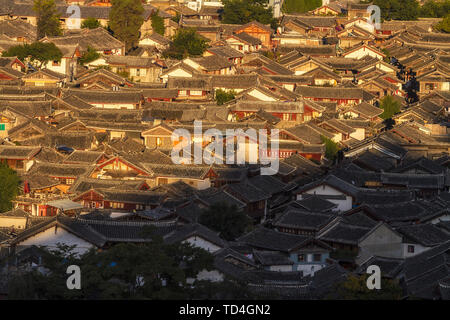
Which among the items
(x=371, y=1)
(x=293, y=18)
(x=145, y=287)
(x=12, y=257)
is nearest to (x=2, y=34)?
(x=293, y=18)

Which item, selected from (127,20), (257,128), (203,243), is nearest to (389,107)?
(257,128)

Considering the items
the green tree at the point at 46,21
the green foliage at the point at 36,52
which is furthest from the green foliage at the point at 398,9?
the green foliage at the point at 36,52

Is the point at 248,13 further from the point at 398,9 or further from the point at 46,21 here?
the point at 46,21

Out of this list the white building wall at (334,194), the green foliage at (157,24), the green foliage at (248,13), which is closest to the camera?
the white building wall at (334,194)

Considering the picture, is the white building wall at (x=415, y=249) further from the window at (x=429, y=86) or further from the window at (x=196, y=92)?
the window at (x=429, y=86)

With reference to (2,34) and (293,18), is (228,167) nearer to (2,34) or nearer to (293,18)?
(2,34)

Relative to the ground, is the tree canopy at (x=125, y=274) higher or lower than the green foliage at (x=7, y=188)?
higher
